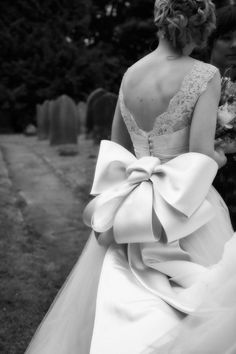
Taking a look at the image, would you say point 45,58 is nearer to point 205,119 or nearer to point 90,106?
point 90,106

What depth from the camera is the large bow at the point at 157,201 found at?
2086 millimetres

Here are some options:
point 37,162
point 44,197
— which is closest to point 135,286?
point 44,197

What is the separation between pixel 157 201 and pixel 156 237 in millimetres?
151

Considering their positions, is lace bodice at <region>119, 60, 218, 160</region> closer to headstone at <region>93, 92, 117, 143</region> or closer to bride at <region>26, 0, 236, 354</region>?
bride at <region>26, 0, 236, 354</region>

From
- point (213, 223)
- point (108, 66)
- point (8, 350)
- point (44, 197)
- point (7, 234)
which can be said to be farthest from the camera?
point (108, 66)

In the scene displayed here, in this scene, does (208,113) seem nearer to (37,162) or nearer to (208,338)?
(208,338)

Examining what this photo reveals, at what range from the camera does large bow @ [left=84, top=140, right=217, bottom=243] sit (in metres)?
2.09

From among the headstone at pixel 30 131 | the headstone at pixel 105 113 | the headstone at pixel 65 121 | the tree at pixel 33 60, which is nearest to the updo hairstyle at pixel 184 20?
the headstone at pixel 105 113

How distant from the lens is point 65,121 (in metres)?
11.9

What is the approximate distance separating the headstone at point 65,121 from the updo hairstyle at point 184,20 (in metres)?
9.69

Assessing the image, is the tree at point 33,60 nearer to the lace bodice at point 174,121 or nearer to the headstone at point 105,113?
the headstone at point 105,113

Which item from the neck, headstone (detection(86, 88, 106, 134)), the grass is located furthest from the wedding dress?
headstone (detection(86, 88, 106, 134))

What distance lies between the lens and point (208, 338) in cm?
178

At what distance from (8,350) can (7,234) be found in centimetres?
214
